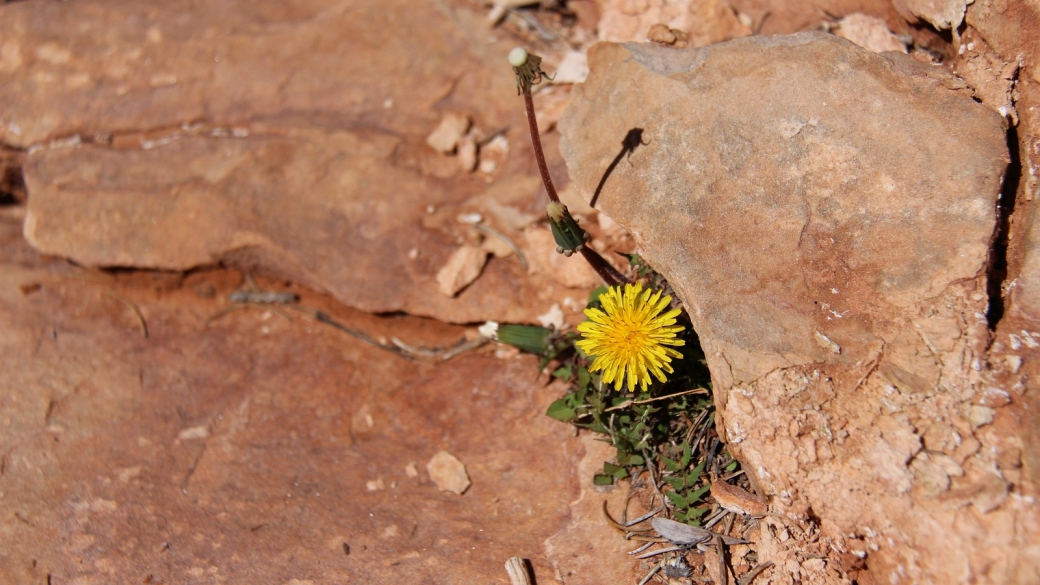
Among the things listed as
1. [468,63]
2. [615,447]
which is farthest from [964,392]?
[468,63]

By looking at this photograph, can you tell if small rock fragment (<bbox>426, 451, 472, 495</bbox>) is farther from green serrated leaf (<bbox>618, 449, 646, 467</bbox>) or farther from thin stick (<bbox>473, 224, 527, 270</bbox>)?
thin stick (<bbox>473, 224, 527, 270</bbox>)

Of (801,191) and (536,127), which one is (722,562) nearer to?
(801,191)

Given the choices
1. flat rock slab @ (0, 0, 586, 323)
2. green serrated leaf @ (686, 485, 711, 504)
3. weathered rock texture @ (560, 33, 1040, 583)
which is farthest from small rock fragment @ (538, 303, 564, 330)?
green serrated leaf @ (686, 485, 711, 504)

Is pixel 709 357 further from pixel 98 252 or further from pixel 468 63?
pixel 98 252

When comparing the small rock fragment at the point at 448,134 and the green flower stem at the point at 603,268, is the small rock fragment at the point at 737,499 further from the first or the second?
the small rock fragment at the point at 448,134

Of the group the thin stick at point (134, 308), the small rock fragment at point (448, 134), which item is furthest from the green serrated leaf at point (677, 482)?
the thin stick at point (134, 308)
